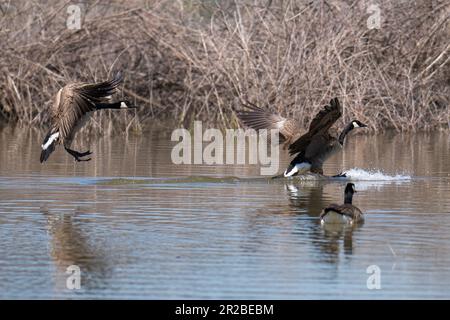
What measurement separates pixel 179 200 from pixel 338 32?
365 inches

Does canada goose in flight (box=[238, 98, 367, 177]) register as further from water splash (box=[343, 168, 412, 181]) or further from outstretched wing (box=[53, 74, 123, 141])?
outstretched wing (box=[53, 74, 123, 141])

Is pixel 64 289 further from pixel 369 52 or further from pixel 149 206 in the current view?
pixel 369 52

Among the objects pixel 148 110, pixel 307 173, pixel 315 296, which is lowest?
pixel 315 296

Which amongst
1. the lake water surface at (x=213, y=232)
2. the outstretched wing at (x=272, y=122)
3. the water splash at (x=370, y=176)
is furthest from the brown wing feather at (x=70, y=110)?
the water splash at (x=370, y=176)

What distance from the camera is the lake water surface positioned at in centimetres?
697

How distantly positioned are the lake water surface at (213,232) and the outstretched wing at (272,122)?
69cm

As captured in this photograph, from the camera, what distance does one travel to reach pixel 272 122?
45.7 ft

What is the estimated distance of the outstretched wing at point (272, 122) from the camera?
13.7m

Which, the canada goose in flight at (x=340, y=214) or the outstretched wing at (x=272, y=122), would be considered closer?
the canada goose in flight at (x=340, y=214)

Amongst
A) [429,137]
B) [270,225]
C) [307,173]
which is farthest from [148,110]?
[270,225]

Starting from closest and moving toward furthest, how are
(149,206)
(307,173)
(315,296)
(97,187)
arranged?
(315,296), (149,206), (97,187), (307,173)

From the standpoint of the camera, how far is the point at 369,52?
20000 mm

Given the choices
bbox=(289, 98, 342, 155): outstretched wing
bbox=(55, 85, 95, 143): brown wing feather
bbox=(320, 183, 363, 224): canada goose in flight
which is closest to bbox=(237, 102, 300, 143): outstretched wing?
bbox=(289, 98, 342, 155): outstretched wing

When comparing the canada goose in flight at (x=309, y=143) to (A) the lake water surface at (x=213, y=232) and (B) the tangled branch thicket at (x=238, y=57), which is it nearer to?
(A) the lake water surface at (x=213, y=232)
